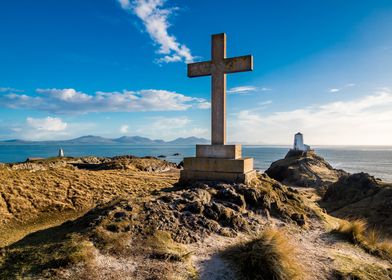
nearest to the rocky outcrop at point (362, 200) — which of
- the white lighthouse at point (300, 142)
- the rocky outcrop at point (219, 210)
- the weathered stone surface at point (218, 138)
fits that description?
the rocky outcrop at point (219, 210)

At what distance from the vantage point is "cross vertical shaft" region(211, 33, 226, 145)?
8.35 metres

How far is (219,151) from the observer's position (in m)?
8.18

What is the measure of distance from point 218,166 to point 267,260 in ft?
13.1

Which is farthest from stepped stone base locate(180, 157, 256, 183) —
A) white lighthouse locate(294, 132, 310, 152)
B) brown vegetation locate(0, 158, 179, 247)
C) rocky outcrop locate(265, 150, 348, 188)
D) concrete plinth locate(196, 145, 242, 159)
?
white lighthouse locate(294, 132, 310, 152)

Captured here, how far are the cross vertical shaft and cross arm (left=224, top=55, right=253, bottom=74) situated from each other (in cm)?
16

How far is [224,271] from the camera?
14.3 feet

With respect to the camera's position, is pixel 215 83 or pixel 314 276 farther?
pixel 215 83

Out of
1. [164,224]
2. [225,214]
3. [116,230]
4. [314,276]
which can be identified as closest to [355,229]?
[314,276]

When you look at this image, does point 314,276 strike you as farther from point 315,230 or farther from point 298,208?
point 298,208

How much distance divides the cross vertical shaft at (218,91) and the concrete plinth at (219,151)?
10.7 inches

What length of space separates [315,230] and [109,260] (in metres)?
5.20

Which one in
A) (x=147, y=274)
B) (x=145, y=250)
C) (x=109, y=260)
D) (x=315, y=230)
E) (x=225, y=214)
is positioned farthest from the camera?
(x=315, y=230)

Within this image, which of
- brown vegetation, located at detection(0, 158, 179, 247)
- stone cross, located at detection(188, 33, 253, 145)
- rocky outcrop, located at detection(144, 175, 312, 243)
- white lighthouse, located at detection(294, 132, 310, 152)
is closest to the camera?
rocky outcrop, located at detection(144, 175, 312, 243)

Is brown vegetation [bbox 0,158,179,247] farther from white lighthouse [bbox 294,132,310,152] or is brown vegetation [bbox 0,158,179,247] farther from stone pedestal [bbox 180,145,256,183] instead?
white lighthouse [bbox 294,132,310,152]
